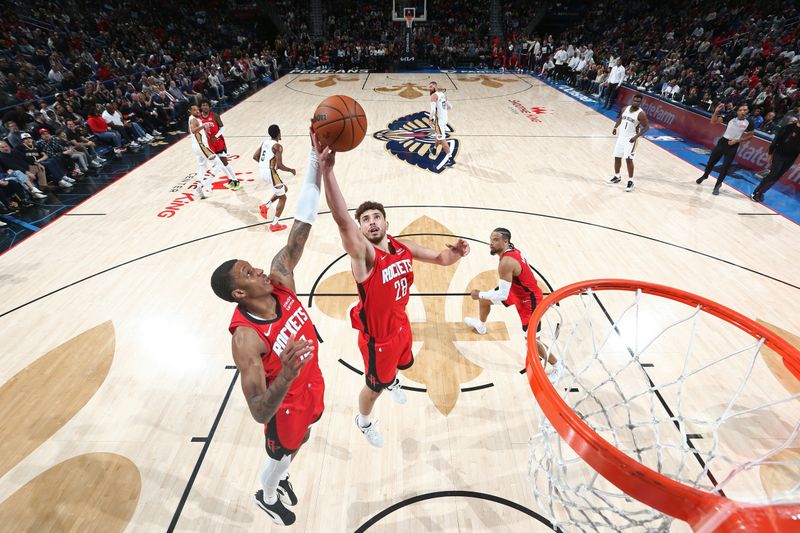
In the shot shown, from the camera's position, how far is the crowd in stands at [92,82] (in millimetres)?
8336

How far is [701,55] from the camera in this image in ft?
51.0

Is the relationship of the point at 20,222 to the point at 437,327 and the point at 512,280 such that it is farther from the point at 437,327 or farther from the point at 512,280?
the point at 512,280

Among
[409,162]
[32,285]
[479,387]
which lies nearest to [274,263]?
[479,387]

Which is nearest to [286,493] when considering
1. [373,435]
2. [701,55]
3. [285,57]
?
[373,435]

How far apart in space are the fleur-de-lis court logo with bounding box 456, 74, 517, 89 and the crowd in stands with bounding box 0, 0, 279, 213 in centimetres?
946

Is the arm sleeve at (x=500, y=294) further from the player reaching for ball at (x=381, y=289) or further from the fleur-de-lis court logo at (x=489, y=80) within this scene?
the fleur-de-lis court logo at (x=489, y=80)

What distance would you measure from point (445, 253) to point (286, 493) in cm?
213

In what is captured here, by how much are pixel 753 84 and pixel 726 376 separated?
12.3 meters

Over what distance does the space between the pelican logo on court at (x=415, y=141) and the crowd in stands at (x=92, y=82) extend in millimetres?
5225

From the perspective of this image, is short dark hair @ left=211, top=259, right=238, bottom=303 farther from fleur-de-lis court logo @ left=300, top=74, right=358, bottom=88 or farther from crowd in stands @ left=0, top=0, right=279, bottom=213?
fleur-de-lis court logo @ left=300, top=74, right=358, bottom=88

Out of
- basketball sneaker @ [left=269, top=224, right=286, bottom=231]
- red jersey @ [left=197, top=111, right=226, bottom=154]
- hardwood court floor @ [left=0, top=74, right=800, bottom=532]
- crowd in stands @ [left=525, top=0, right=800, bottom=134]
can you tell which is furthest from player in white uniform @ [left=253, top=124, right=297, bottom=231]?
crowd in stands @ [left=525, top=0, right=800, bottom=134]

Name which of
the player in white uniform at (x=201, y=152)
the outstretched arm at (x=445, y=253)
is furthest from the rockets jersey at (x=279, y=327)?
the player in white uniform at (x=201, y=152)

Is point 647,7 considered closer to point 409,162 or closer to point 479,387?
point 409,162

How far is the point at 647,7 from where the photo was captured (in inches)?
912
